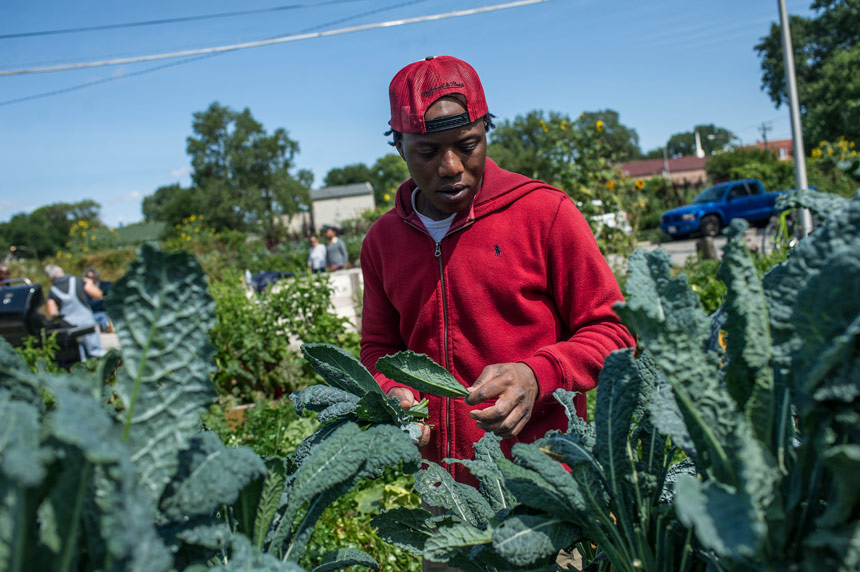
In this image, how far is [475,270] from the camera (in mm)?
1710

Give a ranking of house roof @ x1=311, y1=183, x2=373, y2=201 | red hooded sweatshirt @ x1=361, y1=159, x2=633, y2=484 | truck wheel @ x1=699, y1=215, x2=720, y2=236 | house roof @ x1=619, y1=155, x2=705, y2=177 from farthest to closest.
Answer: house roof @ x1=619, y1=155, x2=705, y2=177 < house roof @ x1=311, y1=183, x2=373, y2=201 < truck wheel @ x1=699, y1=215, x2=720, y2=236 < red hooded sweatshirt @ x1=361, y1=159, x2=633, y2=484

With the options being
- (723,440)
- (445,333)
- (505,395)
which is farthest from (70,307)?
(723,440)

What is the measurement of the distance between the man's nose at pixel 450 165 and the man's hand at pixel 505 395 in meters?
0.54

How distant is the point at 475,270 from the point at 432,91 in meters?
0.51

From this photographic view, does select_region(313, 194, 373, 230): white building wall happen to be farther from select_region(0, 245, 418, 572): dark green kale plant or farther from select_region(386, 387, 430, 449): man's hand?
select_region(0, 245, 418, 572): dark green kale plant

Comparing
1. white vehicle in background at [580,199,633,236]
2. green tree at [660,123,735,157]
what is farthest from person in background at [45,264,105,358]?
green tree at [660,123,735,157]

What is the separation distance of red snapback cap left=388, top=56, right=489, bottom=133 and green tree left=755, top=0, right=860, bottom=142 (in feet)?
87.8

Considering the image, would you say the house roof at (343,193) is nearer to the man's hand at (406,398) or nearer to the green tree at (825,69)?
the green tree at (825,69)

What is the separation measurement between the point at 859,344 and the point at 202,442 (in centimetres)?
71

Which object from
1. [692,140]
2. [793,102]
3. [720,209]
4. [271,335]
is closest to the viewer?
[271,335]

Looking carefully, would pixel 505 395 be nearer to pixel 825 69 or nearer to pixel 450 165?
pixel 450 165

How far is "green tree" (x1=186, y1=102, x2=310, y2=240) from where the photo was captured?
4241cm

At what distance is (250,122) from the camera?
44.5 metres

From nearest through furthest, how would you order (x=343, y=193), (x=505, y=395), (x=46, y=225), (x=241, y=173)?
(x=505, y=395), (x=241, y=173), (x=343, y=193), (x=46, y=225)
